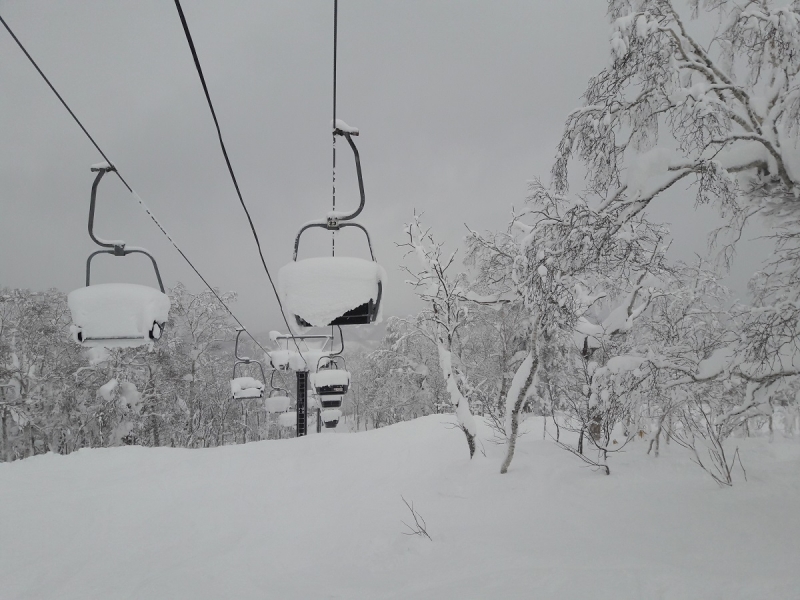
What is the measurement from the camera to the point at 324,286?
2602mm

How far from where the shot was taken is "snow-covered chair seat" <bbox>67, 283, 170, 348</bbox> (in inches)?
126

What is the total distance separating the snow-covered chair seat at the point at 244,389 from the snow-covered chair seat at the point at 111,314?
892 cm

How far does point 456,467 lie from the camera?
859 centimetres

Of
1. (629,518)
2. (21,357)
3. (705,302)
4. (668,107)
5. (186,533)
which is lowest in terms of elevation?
(186,533)

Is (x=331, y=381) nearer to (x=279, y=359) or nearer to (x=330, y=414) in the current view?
(x=330, y=414)

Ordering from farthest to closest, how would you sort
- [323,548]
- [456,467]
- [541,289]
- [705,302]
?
[705,302] → [456,467] → [323,548] → [541,289]

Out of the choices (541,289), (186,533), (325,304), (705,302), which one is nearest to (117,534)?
(186,533)

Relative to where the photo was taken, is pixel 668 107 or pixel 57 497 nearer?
pixel 668 107

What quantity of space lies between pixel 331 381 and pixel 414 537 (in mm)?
4064

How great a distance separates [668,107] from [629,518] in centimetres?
505

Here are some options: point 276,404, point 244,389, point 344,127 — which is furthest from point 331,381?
point 344,127

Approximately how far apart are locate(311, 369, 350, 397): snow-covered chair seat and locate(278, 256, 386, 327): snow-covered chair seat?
6.54m

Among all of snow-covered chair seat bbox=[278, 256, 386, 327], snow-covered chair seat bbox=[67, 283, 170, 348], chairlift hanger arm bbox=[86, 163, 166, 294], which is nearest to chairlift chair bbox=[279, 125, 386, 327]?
snow-covered chair seat bbox=[278, 256, 386, 327]

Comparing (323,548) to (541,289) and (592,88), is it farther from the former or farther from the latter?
(592,88)
